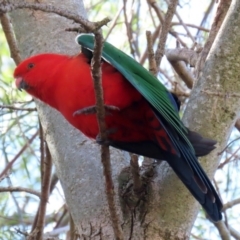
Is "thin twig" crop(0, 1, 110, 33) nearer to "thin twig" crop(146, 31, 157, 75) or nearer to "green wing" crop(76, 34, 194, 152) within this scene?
"green wing" crop(76, 34, 194, 152)

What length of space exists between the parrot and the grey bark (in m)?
0.06

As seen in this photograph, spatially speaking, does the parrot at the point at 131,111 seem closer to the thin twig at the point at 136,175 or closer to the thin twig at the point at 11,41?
the thin twig at the point at 136,175

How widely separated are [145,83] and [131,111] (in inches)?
3.9

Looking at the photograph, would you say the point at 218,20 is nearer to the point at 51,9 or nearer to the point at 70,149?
the point at 70,149

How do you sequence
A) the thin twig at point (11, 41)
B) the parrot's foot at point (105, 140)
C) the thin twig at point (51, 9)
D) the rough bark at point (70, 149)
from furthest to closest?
the thin twig at point (11, 41) → the rough bark at point (70, 149) → the parrot's foot at point (105, 140) → the thin twig at point (51, 9)

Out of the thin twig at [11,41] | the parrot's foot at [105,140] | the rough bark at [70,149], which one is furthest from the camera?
the thin twig at [11,41]

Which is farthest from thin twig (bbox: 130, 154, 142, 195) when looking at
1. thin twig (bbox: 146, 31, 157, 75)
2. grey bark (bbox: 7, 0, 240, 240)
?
thin twig (bbox: 146, 31, 157, 75)

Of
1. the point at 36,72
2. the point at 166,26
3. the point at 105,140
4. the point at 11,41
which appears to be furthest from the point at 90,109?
the point at 11,41

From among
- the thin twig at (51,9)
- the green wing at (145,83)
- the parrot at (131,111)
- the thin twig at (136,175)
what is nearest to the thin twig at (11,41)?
the parrot at (131,111)

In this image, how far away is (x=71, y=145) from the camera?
74.5 inches

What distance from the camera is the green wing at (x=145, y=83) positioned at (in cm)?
160

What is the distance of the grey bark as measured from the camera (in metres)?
1.59

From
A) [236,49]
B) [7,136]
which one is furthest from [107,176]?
[7,136]

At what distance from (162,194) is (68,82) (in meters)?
0.47
